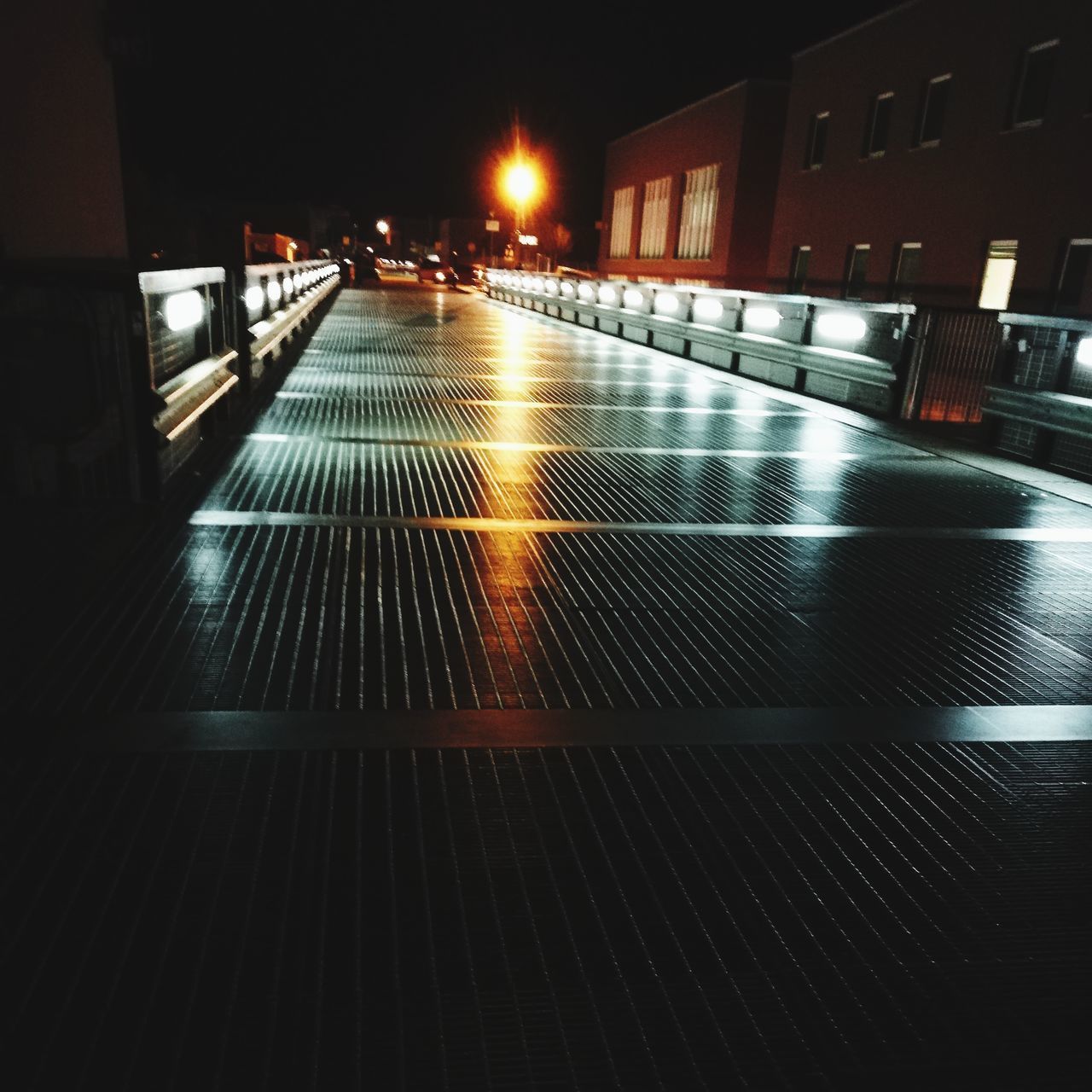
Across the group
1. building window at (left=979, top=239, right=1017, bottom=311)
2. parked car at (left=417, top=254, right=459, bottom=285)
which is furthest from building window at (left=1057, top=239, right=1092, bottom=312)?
parked car at (left=417, top=254, right=459, bottom=285)

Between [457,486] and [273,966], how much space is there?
4944 millimetres

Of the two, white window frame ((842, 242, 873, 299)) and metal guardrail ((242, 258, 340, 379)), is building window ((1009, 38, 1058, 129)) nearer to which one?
white window frame ((842, 242, 873, 299))

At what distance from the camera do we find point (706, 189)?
41.2 meters

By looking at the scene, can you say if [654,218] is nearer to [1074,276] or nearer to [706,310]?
[1074,276]

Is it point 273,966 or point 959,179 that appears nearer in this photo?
point 273,966

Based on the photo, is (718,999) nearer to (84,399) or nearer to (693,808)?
(693,808)

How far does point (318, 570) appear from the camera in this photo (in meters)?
4.92

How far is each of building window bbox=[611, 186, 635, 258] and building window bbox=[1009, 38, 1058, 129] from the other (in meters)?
32.1

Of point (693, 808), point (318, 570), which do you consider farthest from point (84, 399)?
point (693, 808)

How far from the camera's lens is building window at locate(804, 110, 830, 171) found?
1185 inches

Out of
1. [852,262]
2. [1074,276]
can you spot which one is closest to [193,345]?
[1074,276]

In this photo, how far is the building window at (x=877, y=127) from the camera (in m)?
26.3

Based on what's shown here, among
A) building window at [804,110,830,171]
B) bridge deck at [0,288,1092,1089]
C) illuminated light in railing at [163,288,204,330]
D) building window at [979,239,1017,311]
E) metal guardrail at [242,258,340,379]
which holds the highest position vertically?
building window at [804,110,830,171]

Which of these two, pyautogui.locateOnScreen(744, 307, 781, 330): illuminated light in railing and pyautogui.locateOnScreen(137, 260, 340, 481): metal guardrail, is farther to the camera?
pyautogui.locateOnScreen(744, 307, 781, 330): illuminated light in railing
